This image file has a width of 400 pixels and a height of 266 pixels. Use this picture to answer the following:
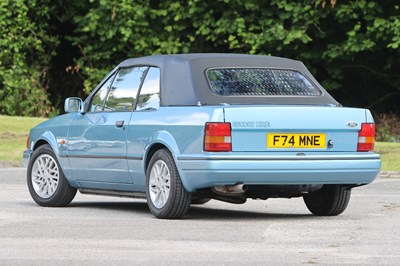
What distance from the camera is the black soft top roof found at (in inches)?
479

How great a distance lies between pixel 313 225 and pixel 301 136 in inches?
31.9

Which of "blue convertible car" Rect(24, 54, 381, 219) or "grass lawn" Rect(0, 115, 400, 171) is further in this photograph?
"grass lawn" Rect(0, 115, 400, 171)

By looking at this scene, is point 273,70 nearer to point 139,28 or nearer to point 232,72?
point 232,72

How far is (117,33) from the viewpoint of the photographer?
3312 centimetres

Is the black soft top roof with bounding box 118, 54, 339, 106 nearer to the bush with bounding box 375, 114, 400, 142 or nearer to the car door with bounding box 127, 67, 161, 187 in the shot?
the car door with bounding box 127, 67, 161, 187

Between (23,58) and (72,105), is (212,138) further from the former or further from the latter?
(23,58)

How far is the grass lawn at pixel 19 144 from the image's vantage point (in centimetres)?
2286

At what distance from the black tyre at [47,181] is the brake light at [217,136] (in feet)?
8.63

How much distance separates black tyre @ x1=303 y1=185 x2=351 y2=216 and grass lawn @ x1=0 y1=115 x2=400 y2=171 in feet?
27.7

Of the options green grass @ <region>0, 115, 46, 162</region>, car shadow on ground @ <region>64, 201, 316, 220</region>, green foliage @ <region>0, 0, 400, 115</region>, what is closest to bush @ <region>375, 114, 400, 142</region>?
green foliage @ <region>0, 0, 400, 115</region>

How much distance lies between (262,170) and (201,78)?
1.29 metres

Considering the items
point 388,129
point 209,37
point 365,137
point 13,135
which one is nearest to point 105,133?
point 365,137

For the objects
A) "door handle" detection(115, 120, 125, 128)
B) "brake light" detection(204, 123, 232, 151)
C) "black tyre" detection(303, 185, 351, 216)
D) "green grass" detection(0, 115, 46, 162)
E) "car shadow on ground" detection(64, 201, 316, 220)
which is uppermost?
"brake light" detection(204, 123, 232, 151)

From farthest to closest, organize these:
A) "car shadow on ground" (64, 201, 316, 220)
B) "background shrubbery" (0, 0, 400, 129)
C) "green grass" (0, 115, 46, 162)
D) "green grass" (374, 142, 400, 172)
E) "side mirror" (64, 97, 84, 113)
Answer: "background shrubbery" (0, 0, 400, 129)
"green grass" (0, 115, 46, 162)
"green grass" (374, 142, 400, 172)
"side mirror" (64, 97, 84, 113)
"car shadow on ground" (64, 201, 316, 220)
